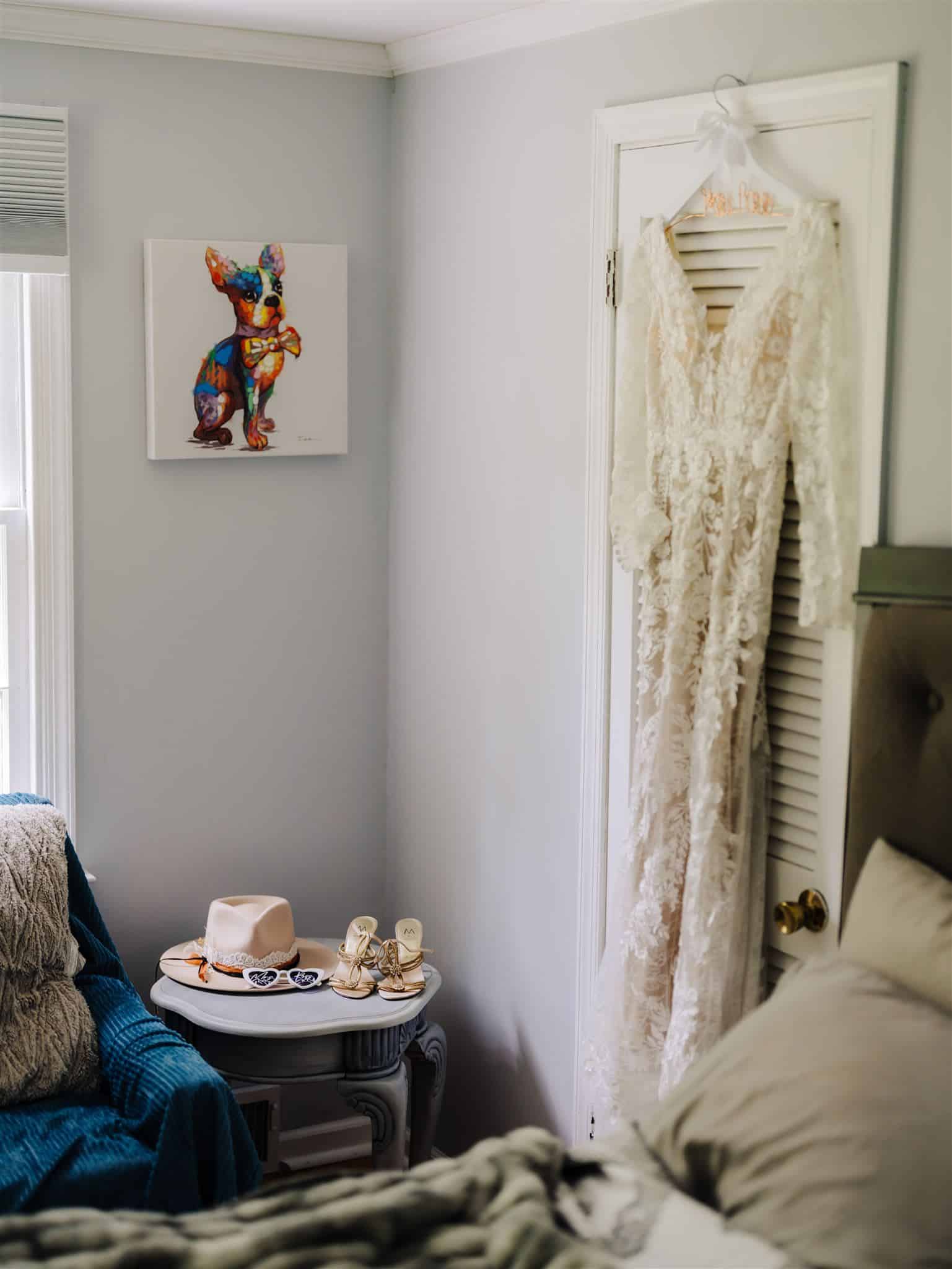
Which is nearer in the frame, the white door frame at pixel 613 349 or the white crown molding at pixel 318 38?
the white door frame at pixel 613 349

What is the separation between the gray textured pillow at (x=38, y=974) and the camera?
8.27ft

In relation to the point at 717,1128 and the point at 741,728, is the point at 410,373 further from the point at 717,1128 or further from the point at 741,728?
the point at 717,1128

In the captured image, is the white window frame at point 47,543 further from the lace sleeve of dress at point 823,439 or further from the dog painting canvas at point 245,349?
the lace sleeve of dress at point 823,439

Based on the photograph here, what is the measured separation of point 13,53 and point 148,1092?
2.08 metres

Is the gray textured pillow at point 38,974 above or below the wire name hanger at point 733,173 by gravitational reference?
below

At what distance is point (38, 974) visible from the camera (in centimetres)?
263

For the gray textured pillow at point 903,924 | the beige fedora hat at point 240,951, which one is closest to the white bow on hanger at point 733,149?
the gray textured pillow at point 903,924

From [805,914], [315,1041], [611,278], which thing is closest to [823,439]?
[611,278]

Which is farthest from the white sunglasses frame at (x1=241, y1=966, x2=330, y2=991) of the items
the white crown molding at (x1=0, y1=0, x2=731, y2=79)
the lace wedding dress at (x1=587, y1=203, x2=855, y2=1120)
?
the white crown molding at (x1=0, y1=0, x2=731, y2=79)

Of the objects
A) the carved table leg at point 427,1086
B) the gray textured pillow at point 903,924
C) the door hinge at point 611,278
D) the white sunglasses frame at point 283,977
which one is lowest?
the carved table leg at point 427,1086

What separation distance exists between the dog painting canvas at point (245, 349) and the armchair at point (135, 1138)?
1.29 meters

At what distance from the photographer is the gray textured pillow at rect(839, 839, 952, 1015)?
5.63 ft

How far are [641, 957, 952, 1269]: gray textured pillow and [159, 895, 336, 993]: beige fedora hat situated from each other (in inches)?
54.8

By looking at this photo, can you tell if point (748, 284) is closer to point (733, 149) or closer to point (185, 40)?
point (733, 149)
